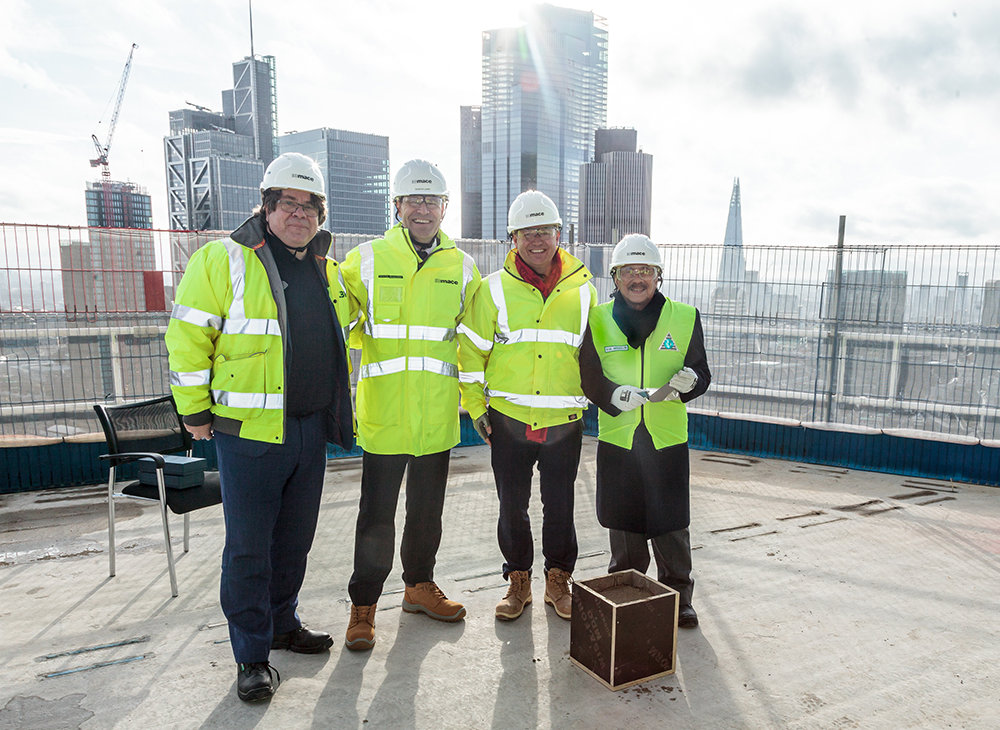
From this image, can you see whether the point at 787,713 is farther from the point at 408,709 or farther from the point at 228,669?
the point at 228,669

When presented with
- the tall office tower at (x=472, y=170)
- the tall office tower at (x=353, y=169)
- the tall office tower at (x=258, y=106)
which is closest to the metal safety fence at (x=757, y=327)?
the tall office tower at (x=472, y=170)

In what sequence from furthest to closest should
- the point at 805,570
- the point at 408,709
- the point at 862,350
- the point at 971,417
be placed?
1. the point at 862,350
2. the point at 971,417
3. the point at 805,570
4. the point at 408,709

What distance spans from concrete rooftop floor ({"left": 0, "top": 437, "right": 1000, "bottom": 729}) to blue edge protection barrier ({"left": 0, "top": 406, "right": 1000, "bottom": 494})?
790 millimetres

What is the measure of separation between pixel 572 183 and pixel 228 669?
164911mm

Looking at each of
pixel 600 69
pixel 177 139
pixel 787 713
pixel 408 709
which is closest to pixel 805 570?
pixel 787 713

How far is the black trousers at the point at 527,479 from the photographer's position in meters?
3.62

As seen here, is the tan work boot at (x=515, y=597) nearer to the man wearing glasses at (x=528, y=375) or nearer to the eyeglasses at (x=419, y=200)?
the man wearing glasses at (x=528, y=375)

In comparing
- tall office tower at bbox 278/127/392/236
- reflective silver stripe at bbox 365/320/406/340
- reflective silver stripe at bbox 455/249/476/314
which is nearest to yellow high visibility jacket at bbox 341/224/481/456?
reflective silver stripe at bbox 365/320/406/340

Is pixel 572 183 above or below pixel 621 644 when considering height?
above

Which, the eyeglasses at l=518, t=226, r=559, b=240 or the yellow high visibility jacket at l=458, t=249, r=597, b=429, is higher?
the eyeglasses at l=518, t=226, r=559, b=240

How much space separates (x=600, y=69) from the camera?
180 m

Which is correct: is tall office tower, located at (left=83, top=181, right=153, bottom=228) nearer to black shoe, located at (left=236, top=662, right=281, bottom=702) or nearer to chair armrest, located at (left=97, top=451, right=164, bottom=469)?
chair armrest, located at (left=97, top=451, right=164, bottom=469)

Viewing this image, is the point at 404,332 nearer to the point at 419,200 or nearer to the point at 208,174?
the point at 419,200

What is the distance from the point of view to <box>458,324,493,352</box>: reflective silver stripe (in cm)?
357
